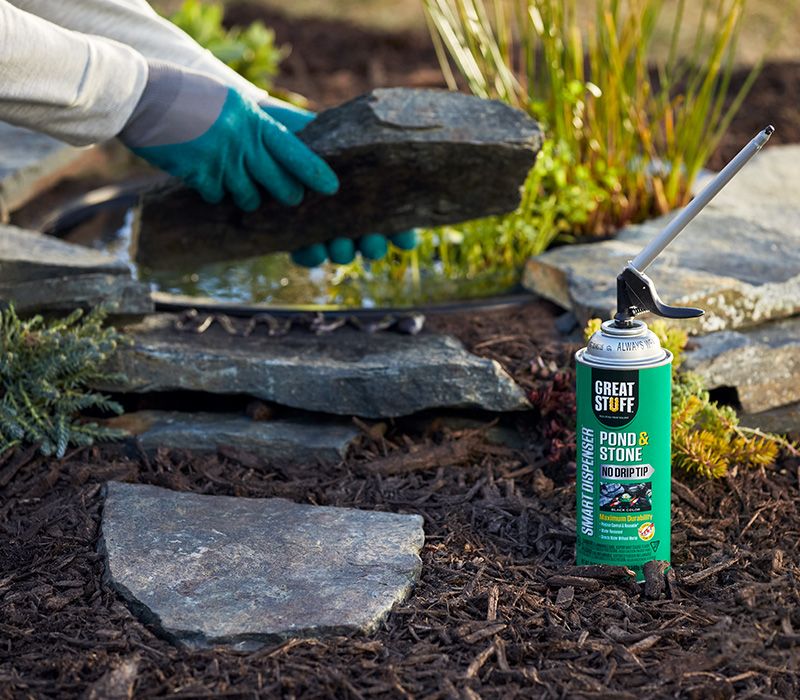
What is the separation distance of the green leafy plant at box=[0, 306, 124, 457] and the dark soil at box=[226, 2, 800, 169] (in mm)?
3494

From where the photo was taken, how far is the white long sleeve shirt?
2652 millimetres

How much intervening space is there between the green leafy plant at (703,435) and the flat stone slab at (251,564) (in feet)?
2.32

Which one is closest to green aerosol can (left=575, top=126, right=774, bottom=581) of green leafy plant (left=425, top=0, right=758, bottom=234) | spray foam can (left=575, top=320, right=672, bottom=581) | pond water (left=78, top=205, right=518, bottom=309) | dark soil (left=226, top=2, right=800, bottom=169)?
spray foam can (left=575, top=320, right=672, bottom=581)

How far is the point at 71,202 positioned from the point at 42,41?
2112 mm

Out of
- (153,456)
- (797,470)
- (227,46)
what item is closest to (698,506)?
(797,470)

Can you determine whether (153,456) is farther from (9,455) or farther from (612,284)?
(612,284)

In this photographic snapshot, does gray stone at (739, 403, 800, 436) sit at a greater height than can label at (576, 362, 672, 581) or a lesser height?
lesser

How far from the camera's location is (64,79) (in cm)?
274

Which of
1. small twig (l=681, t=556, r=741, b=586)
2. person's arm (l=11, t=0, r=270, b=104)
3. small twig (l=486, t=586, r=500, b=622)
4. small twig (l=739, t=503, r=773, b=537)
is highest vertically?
person's arm (l=11, t=0, r=270, b=104)

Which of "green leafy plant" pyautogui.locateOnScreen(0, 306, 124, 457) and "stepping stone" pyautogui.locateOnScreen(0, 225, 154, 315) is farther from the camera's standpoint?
"stepping stone" pyautogui.locateOnScreen(0, 225, 154, 315)

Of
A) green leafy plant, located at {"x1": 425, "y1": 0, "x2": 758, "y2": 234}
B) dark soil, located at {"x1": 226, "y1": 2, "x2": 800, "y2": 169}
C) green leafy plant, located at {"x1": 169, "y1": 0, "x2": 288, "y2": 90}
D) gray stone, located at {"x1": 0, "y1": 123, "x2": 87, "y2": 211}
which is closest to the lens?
green leafy plant, located at {"x1": 425, "y1": 0, "x2": 758, "y2": 234}

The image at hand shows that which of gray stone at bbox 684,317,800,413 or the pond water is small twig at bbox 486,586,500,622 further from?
the pond water

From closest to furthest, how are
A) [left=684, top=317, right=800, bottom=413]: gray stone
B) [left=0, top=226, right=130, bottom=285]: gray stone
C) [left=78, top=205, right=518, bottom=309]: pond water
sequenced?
[left=684, top=317, right=800, bottom=413]: gray stone → [left=0, top=226, right=130, bottom=285]: gray stone → [left=78, top=205, right=518, bottom=309]: pond water

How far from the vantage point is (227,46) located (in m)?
5.55
